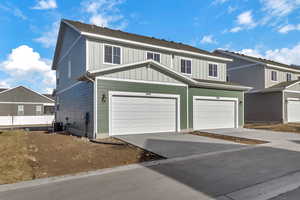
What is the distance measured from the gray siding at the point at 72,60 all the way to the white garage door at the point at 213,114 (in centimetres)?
778

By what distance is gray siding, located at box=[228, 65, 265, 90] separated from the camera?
65.5ft

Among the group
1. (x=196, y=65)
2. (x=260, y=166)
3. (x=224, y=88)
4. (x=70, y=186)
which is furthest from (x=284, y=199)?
(x=196, y=65)

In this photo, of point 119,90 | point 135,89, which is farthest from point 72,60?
point 135,89

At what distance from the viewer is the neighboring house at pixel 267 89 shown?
62.0 ft

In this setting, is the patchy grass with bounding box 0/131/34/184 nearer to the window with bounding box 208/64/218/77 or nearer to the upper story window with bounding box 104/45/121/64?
the upper story window with bounding box 104/45/121/64

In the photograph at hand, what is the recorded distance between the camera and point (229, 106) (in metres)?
14.4

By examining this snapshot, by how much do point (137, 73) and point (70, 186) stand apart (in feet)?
25.1

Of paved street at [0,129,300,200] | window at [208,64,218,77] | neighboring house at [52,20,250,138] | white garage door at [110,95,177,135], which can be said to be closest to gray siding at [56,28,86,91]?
neighboring house at [52,20,250,138]

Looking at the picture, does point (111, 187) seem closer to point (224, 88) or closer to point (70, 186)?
point (70, 186)

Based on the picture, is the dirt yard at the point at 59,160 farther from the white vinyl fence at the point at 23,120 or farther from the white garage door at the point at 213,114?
the white vinyl fence at the point at 23,120

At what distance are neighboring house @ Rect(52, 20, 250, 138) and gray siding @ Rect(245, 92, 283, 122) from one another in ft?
22.0

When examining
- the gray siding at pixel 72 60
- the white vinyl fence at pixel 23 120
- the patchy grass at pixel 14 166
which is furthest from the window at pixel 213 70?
the white vinyl fence at pixel 23 120

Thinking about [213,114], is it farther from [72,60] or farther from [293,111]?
[293,111]

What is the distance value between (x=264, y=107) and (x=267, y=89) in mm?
2051
